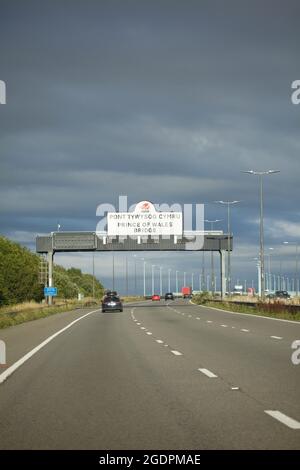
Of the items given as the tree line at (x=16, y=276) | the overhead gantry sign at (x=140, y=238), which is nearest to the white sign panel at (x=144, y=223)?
the overhead gantry sign at (x=140, y=238)

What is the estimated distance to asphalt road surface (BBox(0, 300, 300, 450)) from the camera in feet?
27.0

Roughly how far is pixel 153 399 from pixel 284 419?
2504 mm

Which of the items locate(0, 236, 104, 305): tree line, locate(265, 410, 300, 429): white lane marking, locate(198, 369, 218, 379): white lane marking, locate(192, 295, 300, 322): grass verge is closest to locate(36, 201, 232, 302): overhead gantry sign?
locate(192, 295, 300, 322): grass verge

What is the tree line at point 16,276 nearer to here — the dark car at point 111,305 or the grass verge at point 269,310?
the dark car at point 111,305

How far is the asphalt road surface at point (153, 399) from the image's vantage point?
8242 millimetres

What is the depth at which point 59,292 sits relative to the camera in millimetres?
135000

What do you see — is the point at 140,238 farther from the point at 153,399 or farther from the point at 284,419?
the point at 284,419

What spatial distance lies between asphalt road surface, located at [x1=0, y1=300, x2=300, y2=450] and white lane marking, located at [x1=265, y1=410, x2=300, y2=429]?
12mm

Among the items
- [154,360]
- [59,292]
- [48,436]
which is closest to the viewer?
[48,436]

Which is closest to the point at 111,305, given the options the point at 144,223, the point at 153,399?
the point at 144,223

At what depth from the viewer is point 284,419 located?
927 centimetres
